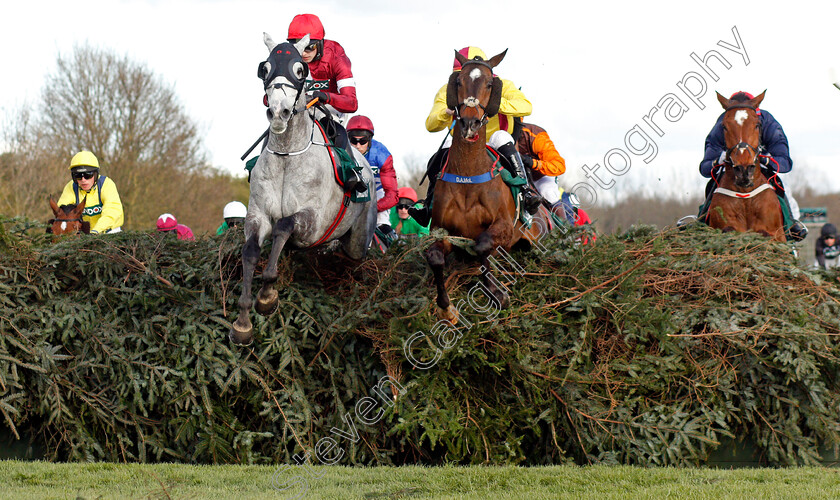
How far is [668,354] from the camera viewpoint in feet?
21.2

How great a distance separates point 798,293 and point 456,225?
3.15 metres

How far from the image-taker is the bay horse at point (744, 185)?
8570 mm

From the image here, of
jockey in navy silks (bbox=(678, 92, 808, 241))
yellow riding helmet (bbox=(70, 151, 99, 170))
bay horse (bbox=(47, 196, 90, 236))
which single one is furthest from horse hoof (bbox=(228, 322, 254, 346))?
jockey in navy silks (bbox=(678, 92, 808, 241))

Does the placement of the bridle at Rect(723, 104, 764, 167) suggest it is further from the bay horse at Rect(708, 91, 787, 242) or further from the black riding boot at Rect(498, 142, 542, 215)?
the black riding boot at Rect(498, 142, 542, 215)

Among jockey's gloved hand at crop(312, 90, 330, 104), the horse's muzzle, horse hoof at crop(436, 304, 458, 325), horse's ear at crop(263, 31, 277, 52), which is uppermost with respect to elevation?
horse's ear at crop(263, 31, 277, 52)

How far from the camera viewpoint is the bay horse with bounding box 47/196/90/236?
8.85m

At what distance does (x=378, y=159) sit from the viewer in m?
8.89

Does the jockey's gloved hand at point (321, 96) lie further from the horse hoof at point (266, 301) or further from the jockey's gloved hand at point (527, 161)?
the jockey's gloved hand at point (527, 161)

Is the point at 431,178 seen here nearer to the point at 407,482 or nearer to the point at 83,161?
the point at 407,482

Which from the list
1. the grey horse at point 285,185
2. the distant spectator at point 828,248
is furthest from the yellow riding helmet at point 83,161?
the distant spectator at point 828,248

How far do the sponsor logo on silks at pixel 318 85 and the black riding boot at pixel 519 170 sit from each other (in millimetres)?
1690

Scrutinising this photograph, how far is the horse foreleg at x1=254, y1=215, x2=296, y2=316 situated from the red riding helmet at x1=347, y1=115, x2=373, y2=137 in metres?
A: 3.42

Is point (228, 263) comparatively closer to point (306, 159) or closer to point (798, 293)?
point (306, 159)

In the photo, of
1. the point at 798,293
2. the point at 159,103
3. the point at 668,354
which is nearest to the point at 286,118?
the point at 668,354
